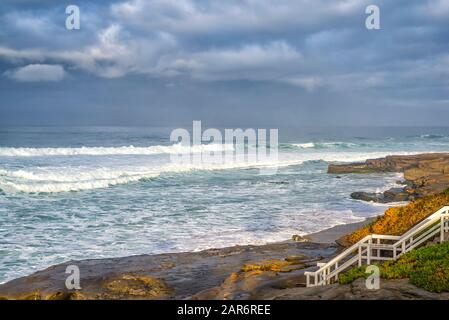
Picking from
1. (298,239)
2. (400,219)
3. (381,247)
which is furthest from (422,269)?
(298,239)

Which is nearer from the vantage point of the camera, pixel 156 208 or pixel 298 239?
pixel 298 239

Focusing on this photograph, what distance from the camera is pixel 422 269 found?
33.8 ft

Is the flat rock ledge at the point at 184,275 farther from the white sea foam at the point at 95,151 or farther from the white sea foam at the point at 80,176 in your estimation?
the white sea foam at the point at 95,151

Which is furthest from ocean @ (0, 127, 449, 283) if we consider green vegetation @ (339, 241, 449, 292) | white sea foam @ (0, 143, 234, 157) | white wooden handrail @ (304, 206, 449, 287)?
white sea foam @ (0, 143, 234, 157)

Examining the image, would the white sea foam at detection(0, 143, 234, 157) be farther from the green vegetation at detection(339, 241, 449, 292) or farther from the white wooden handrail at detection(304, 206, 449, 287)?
the green vegetation at detection(339, 241, 449, 292)

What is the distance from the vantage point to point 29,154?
65750 millimetres

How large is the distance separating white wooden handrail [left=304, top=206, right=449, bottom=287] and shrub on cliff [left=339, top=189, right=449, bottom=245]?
2541mm

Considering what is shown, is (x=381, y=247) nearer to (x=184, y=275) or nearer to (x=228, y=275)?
(x=228, y=275)

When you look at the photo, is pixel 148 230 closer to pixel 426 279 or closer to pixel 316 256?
pixel 316 256

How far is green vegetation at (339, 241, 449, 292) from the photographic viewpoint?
966 centimetres

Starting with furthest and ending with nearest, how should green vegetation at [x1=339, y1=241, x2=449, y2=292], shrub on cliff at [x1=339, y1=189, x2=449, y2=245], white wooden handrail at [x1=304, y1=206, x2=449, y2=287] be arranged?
shrub on cliff at [x1=339, y1=189, x2=449, y2=245], white wooden handrail at [x1=304, y1=206, x2=449, y2=287], green vegetation at [x1=339, y1=241, x2=449, y2=292]

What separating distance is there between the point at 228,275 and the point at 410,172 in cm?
3071

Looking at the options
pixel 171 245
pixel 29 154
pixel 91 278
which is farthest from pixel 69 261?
pixel 29 154
